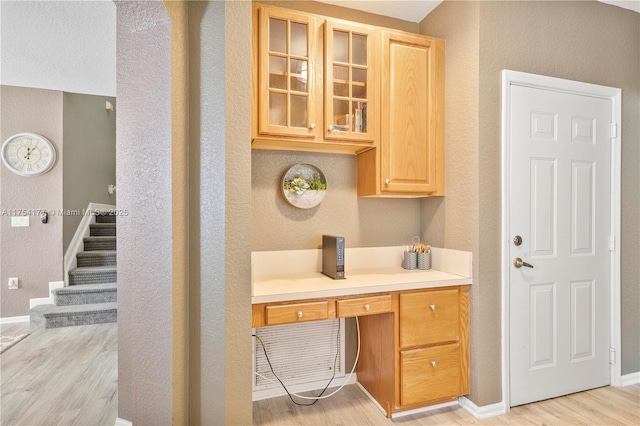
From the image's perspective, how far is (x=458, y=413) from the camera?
2.10m

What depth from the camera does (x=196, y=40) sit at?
1.71 meters

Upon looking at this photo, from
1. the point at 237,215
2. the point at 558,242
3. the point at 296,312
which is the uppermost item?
the point at 237,215

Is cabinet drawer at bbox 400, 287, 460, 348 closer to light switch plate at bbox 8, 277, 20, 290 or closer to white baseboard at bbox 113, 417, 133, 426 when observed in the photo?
white baseboard at bbox 113, 417, 133, 426

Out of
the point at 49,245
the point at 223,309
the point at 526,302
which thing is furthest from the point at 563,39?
the point at 49,245

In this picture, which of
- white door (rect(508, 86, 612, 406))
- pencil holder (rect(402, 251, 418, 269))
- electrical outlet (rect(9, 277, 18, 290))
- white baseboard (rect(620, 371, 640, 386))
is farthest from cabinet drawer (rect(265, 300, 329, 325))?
electrical outlet (rect(9, 277, 18, 290))

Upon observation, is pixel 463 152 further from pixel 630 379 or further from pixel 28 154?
pixel 28 154

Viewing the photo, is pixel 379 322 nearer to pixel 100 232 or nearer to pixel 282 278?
pixel 282 278

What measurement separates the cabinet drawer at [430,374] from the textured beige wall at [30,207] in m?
4.31

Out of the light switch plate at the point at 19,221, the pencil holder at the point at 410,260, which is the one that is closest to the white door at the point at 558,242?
the pencil holder at the point at 410,260

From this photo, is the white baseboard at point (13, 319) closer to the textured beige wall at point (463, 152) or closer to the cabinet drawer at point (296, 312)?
Answer: the cabinet drawer at point (296, 312)

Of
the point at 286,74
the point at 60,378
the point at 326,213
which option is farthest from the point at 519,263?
the point at 60,378

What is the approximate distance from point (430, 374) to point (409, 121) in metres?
1.56

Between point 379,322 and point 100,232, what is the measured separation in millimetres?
4733

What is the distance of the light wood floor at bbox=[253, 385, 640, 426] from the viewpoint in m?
2.02
